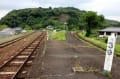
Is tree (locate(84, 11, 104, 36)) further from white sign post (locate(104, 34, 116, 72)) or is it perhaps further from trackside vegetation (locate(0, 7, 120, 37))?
trackside vegetation (locate(0, 7, 120, 37))

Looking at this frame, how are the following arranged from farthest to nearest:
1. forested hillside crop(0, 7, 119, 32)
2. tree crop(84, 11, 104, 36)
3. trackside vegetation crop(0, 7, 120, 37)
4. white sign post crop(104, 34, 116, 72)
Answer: forested hillside crop(0, 7, 119, 32), trackside vegetation crop(0, 7, 120, 37), tree crop(84, 11, 104, 36), white sign post crop(104, 34, 116, 72)

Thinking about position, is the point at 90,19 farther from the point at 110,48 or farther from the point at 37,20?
the point at 37,20

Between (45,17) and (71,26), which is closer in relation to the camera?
(71,26)

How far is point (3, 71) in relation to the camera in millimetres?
12578

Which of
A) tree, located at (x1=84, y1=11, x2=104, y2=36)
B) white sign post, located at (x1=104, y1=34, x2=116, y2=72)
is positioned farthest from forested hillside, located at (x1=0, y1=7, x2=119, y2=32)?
white sign post, located at (x1=104, y1=34, x2=116, y2=72)

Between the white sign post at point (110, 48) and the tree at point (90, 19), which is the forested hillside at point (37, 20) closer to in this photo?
the tree at point (90, 19)

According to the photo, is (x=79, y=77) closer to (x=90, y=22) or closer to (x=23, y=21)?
(x=90, y=22)

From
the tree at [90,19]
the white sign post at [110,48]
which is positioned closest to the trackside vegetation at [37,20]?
the tree at [90,19]

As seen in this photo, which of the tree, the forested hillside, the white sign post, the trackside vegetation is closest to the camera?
the white sign post

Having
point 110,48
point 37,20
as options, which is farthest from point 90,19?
point 37,20

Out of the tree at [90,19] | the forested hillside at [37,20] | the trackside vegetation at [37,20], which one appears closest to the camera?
the tree at [90,19]

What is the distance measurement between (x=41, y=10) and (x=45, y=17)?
15734mm

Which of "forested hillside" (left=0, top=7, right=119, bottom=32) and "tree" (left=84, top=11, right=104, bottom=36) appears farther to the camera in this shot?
"forested hillside" (left=0, top=7, right=119, bottom=32)

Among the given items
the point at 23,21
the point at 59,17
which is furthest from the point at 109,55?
the point at 59,17
